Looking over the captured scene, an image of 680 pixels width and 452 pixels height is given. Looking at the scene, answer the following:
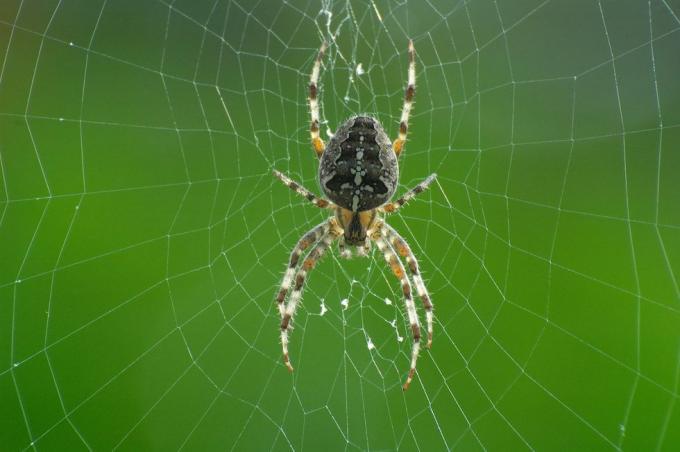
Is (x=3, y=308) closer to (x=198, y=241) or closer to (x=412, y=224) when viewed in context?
(x=198, y=241)

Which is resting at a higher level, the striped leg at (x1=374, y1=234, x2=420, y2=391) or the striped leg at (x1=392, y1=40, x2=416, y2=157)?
the striped leg at (x1=392, y1=40, x2=416, y2=157)

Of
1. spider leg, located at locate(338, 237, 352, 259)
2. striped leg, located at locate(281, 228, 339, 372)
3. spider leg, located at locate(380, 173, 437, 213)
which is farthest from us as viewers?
spider leg, located at locate(338, 237, 352, 259)

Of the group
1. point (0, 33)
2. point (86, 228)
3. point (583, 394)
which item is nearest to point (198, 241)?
point (86, 228)

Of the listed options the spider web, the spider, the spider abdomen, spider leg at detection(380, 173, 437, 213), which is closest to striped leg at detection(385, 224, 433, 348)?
→ the spider

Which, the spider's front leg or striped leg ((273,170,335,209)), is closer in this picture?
striped leg ((273,170,335,209))

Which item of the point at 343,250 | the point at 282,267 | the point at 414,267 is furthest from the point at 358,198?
the point at 282,267

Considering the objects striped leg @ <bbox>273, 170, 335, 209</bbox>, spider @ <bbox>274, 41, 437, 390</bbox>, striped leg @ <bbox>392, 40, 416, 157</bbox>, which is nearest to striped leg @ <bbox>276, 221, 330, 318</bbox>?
spider @ <bbox>274, 41, 437, 390</bbox>

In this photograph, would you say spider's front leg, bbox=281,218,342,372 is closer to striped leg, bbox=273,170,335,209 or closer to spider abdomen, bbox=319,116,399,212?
striped leg, bbox=273,170,335,209

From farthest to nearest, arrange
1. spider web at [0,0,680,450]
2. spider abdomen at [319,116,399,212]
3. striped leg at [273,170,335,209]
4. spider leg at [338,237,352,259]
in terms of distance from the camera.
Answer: spider web at [0,0,680,450], spider leg at [338,237,352,259], striped leg at [273,170,335,209], spider abdomen at [319,116,399,212]

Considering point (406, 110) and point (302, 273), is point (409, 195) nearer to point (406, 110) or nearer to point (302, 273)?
point (406, 110)
